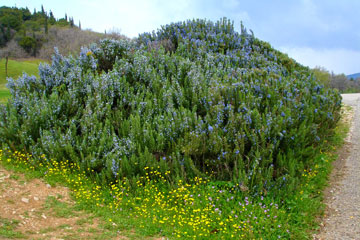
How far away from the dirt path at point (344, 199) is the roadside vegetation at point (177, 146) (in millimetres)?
260

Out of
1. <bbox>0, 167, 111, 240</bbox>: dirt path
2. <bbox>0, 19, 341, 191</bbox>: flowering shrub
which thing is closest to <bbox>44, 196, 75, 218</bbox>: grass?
<bbox>0, 167, 111, 240</bbox>: dirt path

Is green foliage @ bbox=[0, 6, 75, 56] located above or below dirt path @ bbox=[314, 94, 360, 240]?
above

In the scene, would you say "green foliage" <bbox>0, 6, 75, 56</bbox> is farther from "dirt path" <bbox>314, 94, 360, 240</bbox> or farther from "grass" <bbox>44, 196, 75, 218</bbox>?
"dirt path" <bbox>314, 94, 360, 240</bbox>

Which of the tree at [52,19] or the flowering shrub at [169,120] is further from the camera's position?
the tree at [52,19]

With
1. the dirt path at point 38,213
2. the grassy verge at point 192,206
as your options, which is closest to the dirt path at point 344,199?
the grassy verge at point 192,206

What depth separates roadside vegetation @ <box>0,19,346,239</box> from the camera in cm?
543

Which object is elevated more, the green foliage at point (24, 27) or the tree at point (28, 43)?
the green foliage at point (24, 27)

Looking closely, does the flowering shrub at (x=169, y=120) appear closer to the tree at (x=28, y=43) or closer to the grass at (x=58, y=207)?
the grass at (x=58, y=207)

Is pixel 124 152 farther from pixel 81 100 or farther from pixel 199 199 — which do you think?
pixel 81 100

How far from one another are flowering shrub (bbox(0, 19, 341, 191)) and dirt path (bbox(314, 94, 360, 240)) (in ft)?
2.68

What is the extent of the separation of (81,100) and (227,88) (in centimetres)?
374

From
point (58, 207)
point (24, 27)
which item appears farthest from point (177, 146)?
point (24, 27)

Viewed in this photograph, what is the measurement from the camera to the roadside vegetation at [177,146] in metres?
5.43

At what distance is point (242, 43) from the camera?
1214 cm
